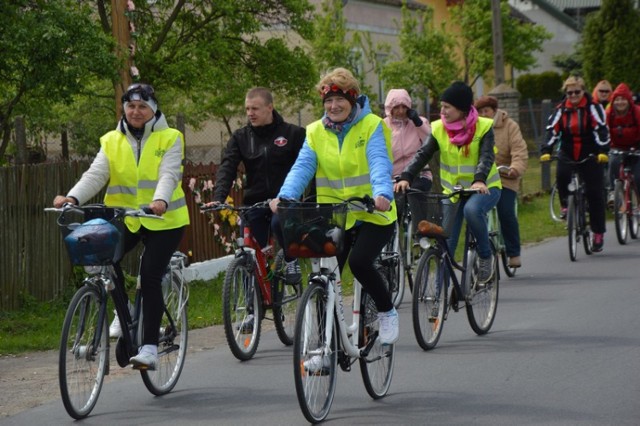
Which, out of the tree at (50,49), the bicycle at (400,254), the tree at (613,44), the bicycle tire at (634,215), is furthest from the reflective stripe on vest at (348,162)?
the tree at (613,44)

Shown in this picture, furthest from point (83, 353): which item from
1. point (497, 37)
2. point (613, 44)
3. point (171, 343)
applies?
point (613, 44)

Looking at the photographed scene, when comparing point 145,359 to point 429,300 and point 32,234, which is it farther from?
point 32,234

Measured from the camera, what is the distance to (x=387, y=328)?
300 inches

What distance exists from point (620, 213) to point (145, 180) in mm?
10015

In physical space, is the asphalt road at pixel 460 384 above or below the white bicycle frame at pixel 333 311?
below

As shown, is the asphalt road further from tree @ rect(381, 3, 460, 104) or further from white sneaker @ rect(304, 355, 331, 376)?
tree @ rect(381, 3, 460, 104)

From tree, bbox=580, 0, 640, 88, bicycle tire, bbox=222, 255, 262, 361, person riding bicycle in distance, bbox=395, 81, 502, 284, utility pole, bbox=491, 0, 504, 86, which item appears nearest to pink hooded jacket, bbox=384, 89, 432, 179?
person riding bicycle in distance, bbox=395, 81, 502, 284

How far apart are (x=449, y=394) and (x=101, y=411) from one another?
6.76 ft

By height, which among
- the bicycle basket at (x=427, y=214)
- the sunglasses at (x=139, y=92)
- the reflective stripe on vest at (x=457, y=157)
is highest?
the sunglasses at (x=139, y=92)

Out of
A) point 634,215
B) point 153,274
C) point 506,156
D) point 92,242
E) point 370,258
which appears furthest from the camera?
point 634,215

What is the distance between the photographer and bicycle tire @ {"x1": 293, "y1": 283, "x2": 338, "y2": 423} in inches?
263

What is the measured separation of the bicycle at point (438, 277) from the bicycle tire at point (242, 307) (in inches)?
46.7

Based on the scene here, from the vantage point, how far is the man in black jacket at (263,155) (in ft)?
31.8

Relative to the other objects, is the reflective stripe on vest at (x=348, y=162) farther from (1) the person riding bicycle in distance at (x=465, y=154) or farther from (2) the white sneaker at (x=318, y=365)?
(1) the person riding bicycle in distance at (x=465, y=154)
